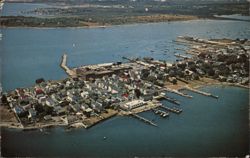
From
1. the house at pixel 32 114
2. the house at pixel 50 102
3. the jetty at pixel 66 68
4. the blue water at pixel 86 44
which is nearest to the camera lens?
the house at pixel 32 114

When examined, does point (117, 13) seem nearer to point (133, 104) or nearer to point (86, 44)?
point (86, 44)

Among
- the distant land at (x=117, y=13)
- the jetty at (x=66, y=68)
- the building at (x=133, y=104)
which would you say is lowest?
the building at (x=133, y=104)

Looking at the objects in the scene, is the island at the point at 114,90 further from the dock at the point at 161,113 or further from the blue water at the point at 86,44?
the blue water at the point at 86,44

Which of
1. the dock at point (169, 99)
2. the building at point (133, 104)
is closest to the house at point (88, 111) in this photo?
the building at point (133, 104)

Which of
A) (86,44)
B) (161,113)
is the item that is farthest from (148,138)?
(86,44)

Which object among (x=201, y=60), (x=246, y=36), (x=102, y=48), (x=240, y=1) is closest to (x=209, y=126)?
(x=201, y=60)

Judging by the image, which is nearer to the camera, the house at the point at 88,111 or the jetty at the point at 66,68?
the house at the point at 88,111

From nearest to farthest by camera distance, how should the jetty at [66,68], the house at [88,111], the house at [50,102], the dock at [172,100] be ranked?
the house at [88,111] → the house at [50,102] → the dock at [172,100] → the jetty at [66,68]

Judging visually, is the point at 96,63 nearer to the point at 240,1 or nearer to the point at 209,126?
the point at 209,126
